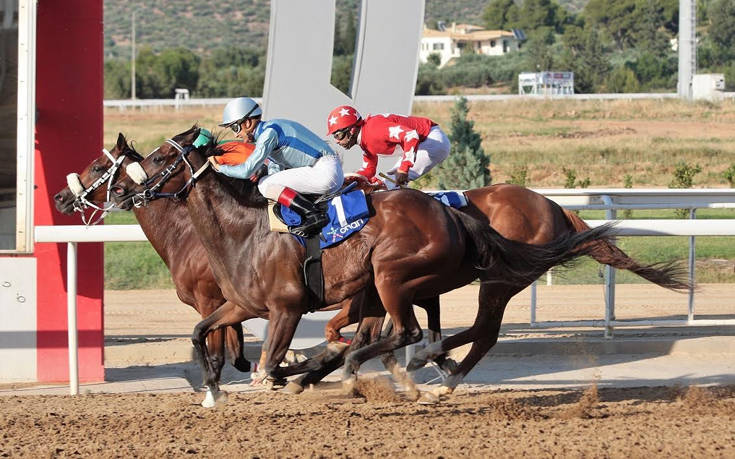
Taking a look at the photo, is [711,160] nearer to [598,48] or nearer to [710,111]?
[710,111]

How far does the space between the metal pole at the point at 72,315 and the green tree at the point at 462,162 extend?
1236cm

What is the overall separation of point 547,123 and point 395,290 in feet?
101

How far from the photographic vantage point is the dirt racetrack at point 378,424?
178 inches

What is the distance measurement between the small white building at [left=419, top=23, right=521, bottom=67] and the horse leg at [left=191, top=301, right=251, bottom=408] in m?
69.1

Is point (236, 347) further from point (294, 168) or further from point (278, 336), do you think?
point (294, 168)

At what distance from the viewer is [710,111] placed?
119ft

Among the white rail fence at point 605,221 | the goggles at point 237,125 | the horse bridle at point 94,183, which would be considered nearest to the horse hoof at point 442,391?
the white rail fence at point 605,221

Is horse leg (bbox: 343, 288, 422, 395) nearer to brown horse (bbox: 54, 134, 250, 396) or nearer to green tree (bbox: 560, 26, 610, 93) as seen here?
brown horse (bbox: 54, 134, 250, 396)

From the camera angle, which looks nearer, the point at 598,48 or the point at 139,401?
the point at 139,401

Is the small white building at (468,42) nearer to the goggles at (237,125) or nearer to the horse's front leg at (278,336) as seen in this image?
the goggles at (237,125)

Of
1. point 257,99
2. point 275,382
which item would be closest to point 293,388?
point 275,382

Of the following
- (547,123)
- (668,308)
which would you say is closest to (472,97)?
(547,123)

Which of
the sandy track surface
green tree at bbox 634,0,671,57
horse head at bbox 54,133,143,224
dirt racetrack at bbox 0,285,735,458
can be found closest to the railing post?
the sandy track surface

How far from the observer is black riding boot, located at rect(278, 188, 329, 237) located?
5219 millimetres
